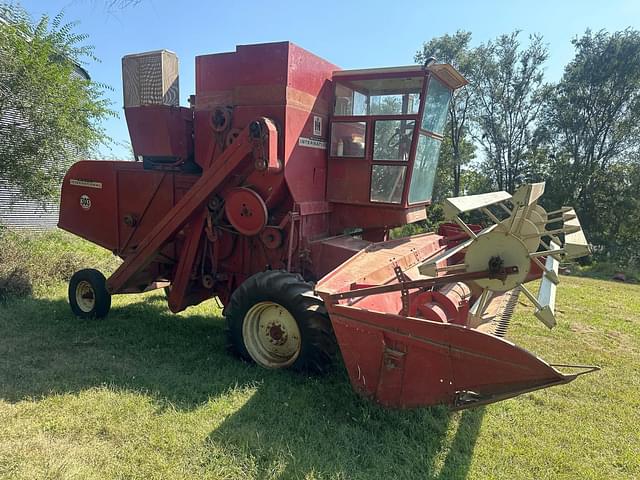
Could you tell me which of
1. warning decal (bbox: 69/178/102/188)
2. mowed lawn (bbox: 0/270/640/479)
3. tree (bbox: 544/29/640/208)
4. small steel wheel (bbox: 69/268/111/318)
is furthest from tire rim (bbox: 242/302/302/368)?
tree (bbox: 544/29/640/208)

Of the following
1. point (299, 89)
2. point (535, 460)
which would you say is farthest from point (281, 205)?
point (535, 460)

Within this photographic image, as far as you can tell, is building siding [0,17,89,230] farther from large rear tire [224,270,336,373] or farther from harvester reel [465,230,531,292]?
harvester reel [465,230,531,292]

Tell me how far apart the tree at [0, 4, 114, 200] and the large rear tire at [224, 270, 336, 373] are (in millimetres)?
4422

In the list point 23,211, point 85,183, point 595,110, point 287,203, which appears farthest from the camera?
point 595,110

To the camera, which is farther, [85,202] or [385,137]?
[85,202]

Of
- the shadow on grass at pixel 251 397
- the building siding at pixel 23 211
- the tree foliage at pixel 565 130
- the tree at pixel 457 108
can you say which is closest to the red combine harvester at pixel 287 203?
the shadow on grass at pixel 251 397

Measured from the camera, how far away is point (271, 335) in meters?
3.99

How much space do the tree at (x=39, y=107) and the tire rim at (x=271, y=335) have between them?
451cm

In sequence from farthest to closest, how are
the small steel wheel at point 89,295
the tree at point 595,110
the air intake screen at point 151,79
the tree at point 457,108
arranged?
the tree at point 457,108 < the tree at point 595,110 < the small steel wheel at point 89,295 < the air intake screen at point 151,79

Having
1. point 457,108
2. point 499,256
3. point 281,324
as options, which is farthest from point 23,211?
point 457,108

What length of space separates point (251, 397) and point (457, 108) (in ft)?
70.6

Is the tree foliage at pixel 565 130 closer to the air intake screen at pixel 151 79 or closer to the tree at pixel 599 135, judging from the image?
the tree at pixel 599 135

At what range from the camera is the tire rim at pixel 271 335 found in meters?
3.87

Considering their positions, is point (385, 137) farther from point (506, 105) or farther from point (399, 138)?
point (506, 105)
